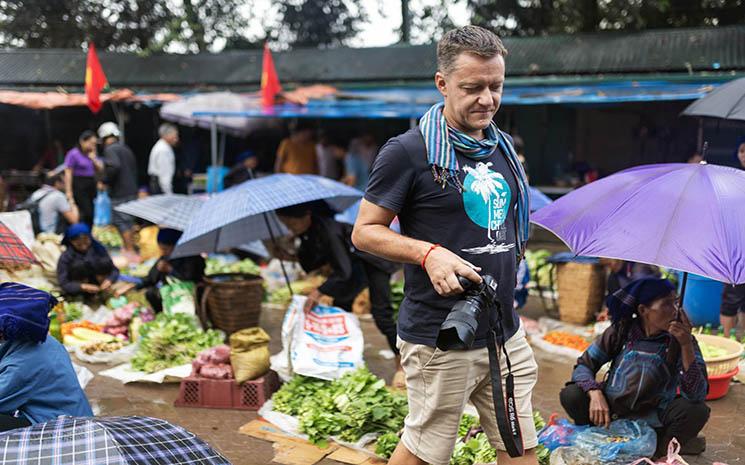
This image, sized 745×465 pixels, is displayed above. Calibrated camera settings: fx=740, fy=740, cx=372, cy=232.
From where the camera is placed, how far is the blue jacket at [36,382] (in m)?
3.49

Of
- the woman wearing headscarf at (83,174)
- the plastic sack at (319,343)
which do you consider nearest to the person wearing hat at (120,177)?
the woman wearing headscarf at (83,174)

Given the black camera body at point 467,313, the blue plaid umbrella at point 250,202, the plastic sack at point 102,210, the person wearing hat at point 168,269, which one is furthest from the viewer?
the plastic sack at point 102,210

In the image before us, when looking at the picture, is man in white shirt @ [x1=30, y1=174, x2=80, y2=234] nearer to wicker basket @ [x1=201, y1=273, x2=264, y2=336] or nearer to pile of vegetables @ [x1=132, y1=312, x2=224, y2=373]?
wicker basket @ [x1=201, y1=273, x2=264, y2=336]

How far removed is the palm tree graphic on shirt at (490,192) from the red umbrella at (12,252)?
3.08 meters

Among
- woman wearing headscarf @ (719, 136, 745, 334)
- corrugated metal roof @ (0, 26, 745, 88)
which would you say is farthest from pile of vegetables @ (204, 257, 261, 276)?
corrugated metal roof @ (0, 26, 745, 88)

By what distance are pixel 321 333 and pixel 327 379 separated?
37 centimetres

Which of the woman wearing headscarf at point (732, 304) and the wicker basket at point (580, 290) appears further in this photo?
the wicker basket at point (580, 290)

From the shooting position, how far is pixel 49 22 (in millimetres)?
24094

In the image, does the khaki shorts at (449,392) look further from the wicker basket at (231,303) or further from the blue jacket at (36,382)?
the wicker basket at (231,303)

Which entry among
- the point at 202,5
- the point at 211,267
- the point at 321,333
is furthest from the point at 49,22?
the point at 321,333

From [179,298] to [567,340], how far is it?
11.8 feet

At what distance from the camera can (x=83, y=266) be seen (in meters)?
7.85

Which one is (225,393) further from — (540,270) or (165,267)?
(540,270)

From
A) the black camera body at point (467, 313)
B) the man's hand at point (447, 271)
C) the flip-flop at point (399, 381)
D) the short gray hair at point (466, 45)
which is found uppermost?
the short gray hair at point (466, 45)
